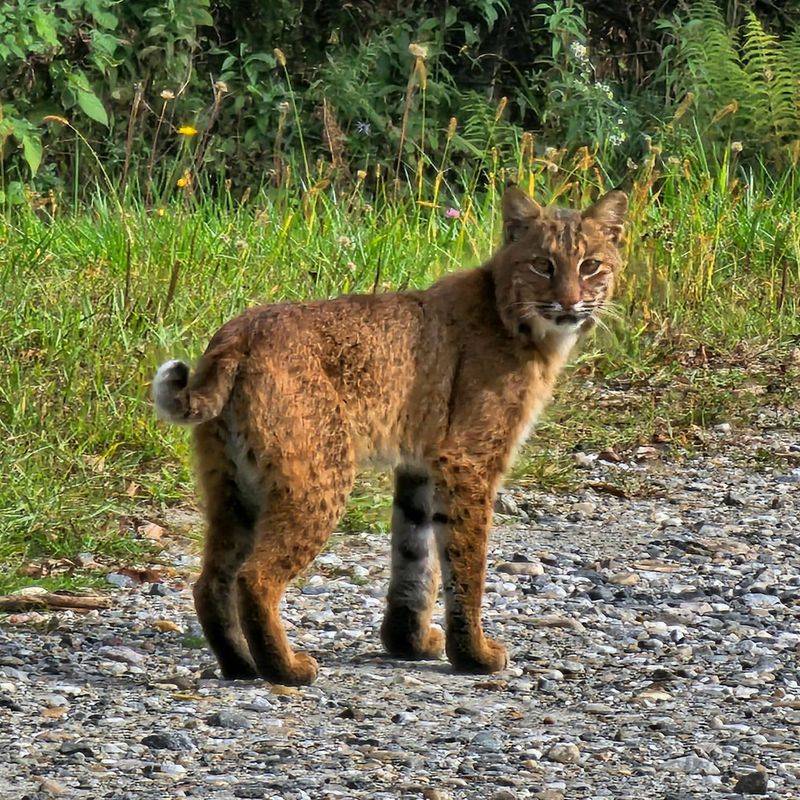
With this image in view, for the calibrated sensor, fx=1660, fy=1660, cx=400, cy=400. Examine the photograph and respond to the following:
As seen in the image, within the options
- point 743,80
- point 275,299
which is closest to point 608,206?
point 275,299

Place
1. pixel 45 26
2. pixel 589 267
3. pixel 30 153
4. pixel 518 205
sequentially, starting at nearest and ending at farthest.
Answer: pixel 589 267
pixel 518 205
pixel 45 26
pixel 30 153

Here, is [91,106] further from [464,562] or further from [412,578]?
[464,562]

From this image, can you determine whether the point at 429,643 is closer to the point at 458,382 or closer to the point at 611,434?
the point at 458,382

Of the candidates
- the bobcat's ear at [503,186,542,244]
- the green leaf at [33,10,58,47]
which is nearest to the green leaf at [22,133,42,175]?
the green leaf at [33,10,58,47]

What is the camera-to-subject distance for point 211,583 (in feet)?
15.7

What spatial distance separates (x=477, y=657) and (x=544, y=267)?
1.30 m

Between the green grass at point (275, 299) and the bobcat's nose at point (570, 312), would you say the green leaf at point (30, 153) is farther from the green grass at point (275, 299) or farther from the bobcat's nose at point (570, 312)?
the bobcat's nose at point (570, 312)

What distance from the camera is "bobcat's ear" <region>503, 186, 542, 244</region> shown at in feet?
18.1

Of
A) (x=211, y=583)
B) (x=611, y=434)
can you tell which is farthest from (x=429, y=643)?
(x=611, y=434)

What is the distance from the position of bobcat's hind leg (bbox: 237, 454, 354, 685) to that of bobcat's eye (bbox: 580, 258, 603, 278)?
47.9 inches

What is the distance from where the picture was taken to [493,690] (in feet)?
15.7

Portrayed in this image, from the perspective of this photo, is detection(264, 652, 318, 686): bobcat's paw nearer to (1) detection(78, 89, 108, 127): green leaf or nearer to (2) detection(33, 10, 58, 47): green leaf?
(2) detection(33, 10, 58, 47): green leaf

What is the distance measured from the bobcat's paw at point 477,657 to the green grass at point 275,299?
1.39m

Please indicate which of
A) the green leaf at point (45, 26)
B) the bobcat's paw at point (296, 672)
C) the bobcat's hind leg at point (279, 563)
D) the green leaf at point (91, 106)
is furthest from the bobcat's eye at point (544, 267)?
the green leaf at point (91, 106)
